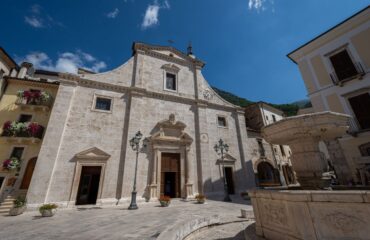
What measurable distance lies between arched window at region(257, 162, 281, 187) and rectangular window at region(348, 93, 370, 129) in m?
10.7

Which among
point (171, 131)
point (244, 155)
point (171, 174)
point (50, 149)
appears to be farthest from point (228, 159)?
point (50, 149)

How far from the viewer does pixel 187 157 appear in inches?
543

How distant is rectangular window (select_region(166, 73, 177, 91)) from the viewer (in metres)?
16.2

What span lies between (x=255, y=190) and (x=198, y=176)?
1022cm

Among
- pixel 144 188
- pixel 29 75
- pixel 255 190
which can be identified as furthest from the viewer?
pixel 29 75

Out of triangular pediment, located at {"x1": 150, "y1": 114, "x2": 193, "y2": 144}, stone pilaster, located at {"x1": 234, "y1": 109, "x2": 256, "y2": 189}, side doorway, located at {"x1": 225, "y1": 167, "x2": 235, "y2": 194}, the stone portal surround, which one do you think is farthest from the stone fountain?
stone pilaster, located at {"x1": 234, "y1": 109, "x2": 256, "y2": 189}

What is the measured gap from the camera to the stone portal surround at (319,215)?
2484 millimetres

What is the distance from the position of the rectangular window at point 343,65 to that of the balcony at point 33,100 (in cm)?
2147

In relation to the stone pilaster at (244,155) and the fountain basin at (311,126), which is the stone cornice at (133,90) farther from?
the fountain basin at (311,126)

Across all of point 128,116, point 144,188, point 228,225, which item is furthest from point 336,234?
point 128,116

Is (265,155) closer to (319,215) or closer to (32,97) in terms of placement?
(319,215)

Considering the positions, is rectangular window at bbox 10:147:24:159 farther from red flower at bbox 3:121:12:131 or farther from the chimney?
the chimney

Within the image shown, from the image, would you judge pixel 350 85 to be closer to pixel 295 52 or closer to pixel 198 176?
pixel 295 52

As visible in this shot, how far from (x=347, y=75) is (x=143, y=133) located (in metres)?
15.1
